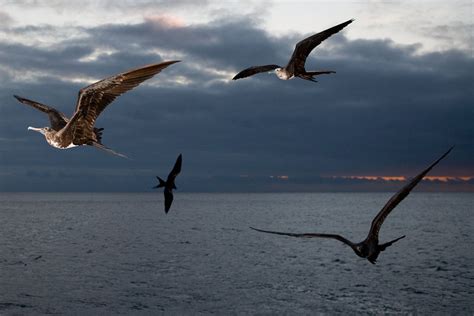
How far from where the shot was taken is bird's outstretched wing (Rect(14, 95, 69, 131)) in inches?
494

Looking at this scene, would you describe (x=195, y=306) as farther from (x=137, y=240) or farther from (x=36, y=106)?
(x=137, y=240)

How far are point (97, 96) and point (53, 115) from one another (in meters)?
2.92

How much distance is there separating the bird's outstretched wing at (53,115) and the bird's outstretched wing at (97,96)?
148 centimetres

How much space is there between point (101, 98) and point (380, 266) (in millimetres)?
69319

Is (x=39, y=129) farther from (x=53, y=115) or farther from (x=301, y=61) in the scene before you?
(x=301, y=61)

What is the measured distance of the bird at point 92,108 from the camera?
358 inches

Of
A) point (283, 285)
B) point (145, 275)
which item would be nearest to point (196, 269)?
point (145, 275)

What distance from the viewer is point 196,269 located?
68.8 m

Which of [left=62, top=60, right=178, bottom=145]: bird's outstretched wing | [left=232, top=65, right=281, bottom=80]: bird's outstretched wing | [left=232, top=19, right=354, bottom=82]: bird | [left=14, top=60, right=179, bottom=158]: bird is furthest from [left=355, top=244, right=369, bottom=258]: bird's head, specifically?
[left=232, top=65, right=281, bottom=80]: bird's outstretched wing

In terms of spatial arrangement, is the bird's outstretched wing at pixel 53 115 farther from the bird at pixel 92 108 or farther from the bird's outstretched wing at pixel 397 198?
the bird's outstretched wing at pixel 397 198

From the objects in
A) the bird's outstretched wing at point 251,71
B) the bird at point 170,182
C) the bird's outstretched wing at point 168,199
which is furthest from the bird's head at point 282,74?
the bird's outstretched wing at point 168,199

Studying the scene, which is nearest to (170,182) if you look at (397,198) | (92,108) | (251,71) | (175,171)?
(175,171)

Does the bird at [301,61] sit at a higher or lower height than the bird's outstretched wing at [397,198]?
higher

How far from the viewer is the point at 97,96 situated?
1028cm
